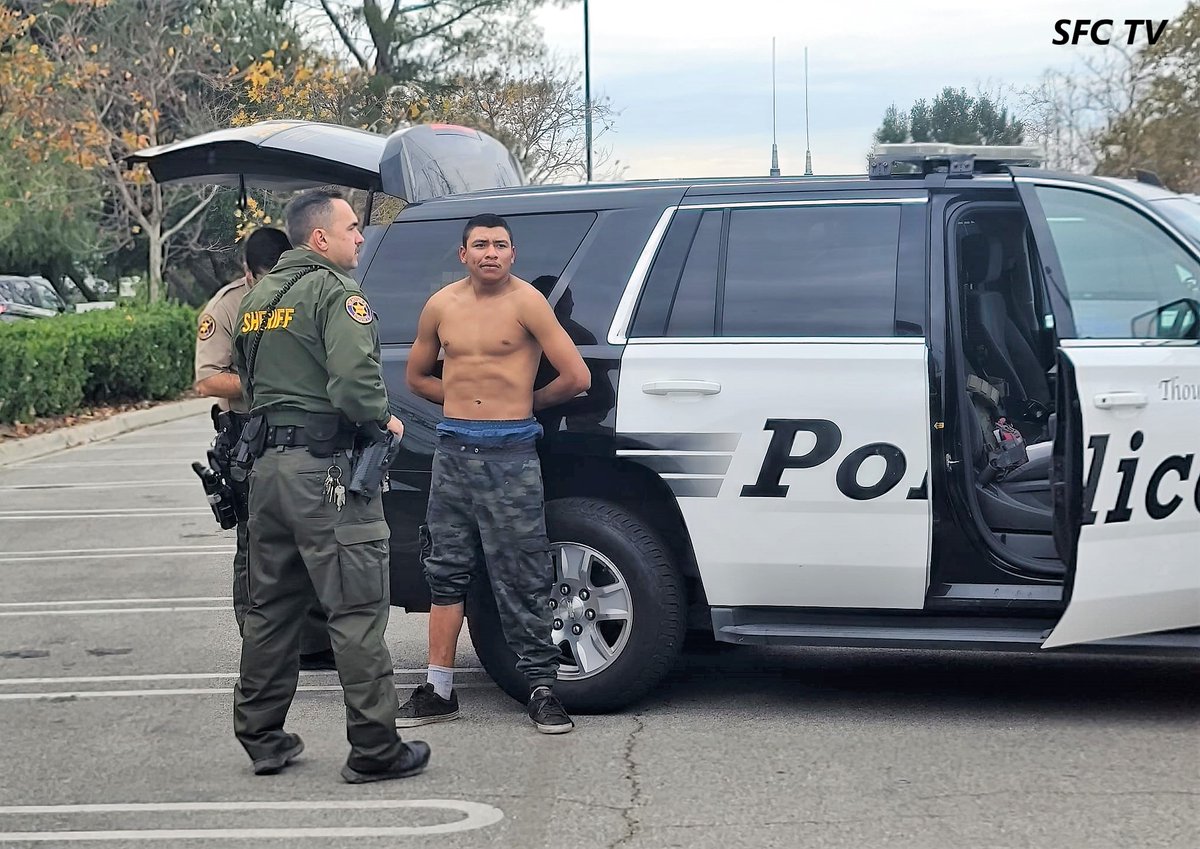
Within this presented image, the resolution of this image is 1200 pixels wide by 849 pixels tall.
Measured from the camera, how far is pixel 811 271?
5.94m

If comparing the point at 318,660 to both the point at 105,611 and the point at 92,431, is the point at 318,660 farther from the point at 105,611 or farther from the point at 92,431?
the point at 92,431

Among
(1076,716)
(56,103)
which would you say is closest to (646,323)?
Answer: (1076,716)

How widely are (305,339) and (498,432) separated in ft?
3.05

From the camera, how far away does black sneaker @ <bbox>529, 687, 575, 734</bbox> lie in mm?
5773

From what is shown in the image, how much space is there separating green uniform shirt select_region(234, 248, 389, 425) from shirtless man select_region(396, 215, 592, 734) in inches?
27.7

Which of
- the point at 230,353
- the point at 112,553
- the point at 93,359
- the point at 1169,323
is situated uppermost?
the point at 1169,323

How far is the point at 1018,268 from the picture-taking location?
21.0 feet

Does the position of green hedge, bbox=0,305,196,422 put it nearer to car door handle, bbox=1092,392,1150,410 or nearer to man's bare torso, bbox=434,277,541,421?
man's bare torso, bbox=434,277,541,421

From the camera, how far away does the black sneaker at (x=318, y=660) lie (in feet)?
23.1

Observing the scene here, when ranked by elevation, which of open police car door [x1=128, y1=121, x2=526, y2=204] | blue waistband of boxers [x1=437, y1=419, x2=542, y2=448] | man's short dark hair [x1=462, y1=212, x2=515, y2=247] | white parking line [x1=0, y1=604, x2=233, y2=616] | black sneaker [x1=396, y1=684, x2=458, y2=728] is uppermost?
open police car door [x1=128, y1=121, x2=526, y2=204]

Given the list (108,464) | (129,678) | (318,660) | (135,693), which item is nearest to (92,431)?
(108,464)

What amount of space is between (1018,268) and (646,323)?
1.55 m

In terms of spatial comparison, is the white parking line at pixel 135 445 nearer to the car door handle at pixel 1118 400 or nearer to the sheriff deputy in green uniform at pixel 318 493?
the sheriff deputy in green uniform at pixel 318 493

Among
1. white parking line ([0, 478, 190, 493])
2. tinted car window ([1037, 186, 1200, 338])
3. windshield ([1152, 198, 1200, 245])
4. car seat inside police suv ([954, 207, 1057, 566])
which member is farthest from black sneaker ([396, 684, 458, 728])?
white parking line ([0, 478, 190, 493])
